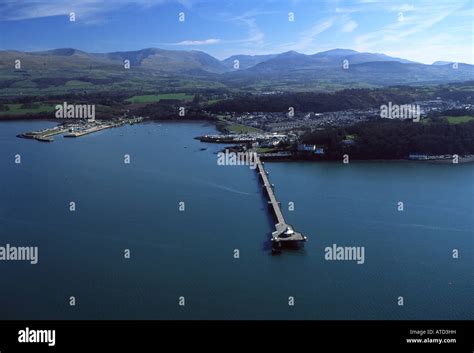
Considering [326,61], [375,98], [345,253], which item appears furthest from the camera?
[326,61]

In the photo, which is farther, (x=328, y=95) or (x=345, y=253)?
(x=328, y=95)

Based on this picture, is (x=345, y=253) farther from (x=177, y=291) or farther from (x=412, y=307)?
(x=177, y=291)

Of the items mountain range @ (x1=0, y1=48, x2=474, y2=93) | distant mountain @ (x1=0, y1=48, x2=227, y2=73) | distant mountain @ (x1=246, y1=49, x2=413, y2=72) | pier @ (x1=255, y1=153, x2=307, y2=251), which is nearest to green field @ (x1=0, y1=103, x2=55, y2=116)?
mountain range @ (x1=0, y1=48, x2=474, y2=93)

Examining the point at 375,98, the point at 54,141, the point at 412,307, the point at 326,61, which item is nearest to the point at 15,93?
the point at 54,141

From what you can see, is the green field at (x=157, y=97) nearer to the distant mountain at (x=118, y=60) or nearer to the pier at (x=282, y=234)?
the distant mountain at (x=118, y=60)

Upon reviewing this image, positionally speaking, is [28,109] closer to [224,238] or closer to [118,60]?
[224,238]

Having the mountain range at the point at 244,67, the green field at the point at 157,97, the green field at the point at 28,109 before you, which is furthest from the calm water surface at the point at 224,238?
the mountain range at the point at 244,67

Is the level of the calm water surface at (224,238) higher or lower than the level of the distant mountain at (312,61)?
lower

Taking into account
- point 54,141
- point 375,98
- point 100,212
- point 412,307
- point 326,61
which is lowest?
point 412,307

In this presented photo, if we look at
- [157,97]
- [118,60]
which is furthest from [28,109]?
[118,60]
